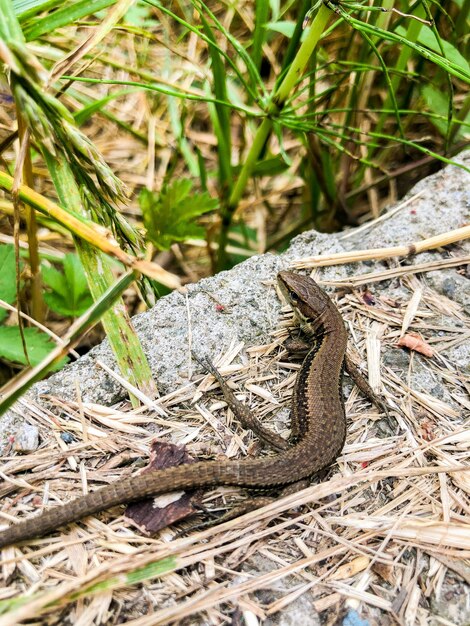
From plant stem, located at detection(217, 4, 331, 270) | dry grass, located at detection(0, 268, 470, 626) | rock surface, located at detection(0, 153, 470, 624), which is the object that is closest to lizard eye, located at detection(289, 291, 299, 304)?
rock surface, located at detection(0, 153, 470, 624)

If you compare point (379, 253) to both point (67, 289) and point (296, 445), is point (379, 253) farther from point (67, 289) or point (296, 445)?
point (67, 289)

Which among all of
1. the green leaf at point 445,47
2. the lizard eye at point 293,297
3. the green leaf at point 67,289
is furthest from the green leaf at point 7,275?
the green leaf at point 445,47

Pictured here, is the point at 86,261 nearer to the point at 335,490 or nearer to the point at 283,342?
the point at 283,342

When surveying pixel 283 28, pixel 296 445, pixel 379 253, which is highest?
pixel 283 28

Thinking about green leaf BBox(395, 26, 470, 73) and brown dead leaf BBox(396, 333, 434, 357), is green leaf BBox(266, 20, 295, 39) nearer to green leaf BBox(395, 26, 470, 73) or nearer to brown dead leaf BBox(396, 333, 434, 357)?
green leaf BBox(395, 26, 470, 73)

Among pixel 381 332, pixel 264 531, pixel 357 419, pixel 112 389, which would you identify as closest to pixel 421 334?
pixel 381 332

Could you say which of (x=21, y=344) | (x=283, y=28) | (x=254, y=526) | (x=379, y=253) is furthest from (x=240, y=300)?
(x=283, y=28)

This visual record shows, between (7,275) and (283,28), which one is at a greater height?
(283,28)
